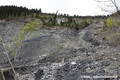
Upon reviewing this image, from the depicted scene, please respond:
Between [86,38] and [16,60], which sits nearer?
[16,60]

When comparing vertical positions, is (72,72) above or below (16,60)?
above

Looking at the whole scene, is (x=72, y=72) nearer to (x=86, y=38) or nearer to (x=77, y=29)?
(x=86, y=38)

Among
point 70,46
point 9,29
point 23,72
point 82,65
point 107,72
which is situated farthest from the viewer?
point 9,29

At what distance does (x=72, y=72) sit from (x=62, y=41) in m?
10.1

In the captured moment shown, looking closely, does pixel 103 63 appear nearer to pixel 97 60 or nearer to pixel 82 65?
pixel 97 60

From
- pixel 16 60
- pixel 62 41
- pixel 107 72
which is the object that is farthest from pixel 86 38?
pixel 107 72

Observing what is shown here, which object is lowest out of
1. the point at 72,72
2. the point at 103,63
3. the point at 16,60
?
the point at 16,60

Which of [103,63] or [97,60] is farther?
[97,60]

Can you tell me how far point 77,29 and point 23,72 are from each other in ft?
61.8

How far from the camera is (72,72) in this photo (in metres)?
9.96

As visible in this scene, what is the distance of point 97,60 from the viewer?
1045 cm

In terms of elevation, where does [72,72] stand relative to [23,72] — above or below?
above

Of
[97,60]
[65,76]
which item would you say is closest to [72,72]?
[65,76]

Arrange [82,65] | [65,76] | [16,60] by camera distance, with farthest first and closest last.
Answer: [16,60], [82,65], [65,76]
